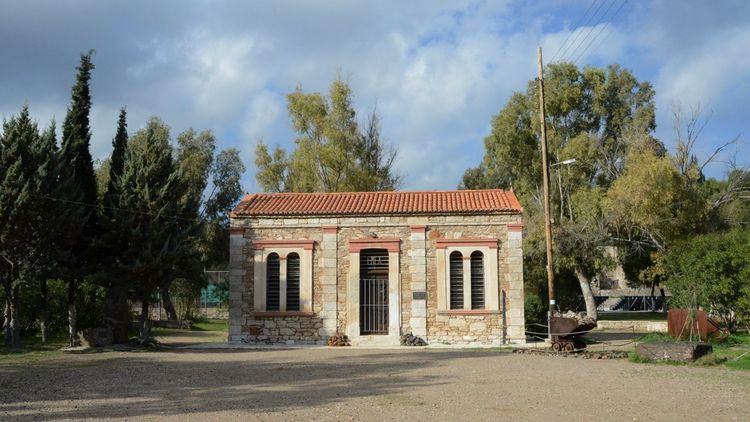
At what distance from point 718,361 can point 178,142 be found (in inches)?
1209

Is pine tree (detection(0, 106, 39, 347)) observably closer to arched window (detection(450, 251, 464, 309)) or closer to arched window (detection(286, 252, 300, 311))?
arched window (detection(286, 252, 300, 311))

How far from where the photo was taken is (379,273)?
22000mm

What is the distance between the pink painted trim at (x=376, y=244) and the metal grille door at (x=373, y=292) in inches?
9.2

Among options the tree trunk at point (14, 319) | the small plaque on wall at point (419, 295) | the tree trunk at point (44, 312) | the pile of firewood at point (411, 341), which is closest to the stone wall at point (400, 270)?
the small plaque on wall at point (419, 295)

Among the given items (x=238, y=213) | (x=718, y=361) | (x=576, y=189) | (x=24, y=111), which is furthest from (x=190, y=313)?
(x=718, y=361)

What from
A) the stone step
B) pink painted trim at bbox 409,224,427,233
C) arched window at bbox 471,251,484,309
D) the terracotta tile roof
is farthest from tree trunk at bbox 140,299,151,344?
arched window at bbox 471,251,484,309

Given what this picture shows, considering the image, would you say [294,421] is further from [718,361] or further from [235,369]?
[718,361]

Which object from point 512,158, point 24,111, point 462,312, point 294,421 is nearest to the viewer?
point 294,421

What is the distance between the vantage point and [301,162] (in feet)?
118

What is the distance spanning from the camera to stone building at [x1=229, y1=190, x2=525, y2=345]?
21.4m

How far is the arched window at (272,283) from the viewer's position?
2214 cm

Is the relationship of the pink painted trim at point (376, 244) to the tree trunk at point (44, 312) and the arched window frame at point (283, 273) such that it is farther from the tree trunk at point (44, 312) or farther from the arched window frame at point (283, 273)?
the tree trunk at point (44, 312)

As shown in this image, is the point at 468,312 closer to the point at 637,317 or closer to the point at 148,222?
the point at 148,222

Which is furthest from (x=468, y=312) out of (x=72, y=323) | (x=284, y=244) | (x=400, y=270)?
(x=72, y=323)
